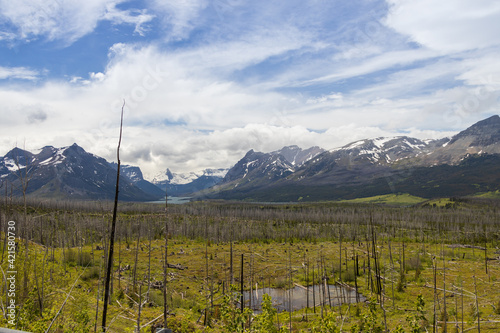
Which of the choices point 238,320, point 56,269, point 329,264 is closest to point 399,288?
point 329,264

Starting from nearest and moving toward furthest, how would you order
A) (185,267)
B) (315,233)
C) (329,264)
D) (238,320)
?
1. (238,320)
2. (185,267)
3. (329,264)
4. (315,233)

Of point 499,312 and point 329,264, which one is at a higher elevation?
point 499,312

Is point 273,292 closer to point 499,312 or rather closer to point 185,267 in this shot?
point 185,267

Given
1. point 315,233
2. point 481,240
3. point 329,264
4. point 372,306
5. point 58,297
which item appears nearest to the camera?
point 372,306

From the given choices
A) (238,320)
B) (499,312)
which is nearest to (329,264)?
(499,312)

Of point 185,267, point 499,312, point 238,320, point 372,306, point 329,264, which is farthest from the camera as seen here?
point 329,264

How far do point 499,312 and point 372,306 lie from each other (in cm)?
1716

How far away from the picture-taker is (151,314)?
20.5 m

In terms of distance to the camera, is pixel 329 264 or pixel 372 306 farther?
pixel 329 264

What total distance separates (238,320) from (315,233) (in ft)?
354

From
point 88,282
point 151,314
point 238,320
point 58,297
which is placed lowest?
point 88,282

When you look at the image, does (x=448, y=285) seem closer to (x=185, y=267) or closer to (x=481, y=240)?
(x=185, y=267)

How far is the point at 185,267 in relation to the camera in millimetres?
54094

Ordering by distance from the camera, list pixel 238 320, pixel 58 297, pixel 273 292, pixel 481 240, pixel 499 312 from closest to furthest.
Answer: pixel 238 320
pixel 58 297
pixel 499 312
pixel 273 292
pixel 481 240
